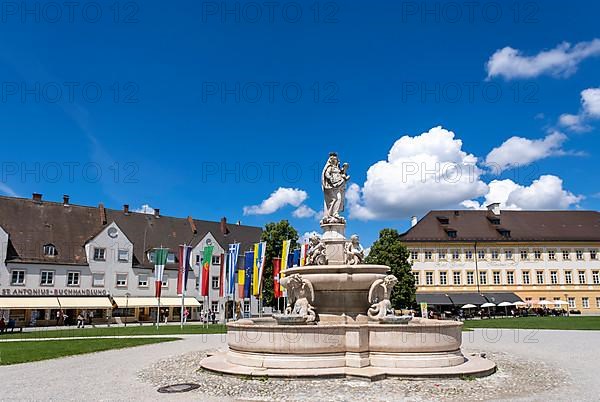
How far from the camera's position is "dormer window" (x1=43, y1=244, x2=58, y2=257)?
4566cm

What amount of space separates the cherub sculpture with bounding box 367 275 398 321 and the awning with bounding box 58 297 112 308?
3741cm

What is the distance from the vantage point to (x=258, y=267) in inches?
1407

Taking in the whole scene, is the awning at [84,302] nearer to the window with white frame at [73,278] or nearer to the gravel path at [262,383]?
the window with white frame at [73,278]

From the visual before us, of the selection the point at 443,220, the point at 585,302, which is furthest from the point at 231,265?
the point at 585,302

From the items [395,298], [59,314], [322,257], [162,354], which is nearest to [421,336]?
[322,257]

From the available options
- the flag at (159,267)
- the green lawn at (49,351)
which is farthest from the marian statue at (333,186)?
the flag at (159,267)

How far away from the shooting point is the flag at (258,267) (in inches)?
1387

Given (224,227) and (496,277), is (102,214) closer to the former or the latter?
(224,227)

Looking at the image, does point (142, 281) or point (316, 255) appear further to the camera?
point (142, 281)

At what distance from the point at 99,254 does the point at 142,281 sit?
540 cm

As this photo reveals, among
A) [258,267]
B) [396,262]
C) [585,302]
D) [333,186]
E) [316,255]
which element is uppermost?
[333,186]

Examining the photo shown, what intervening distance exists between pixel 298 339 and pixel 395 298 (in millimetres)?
37338

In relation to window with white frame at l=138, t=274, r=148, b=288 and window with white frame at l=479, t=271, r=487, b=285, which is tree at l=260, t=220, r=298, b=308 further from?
window with white frame at l=479, t=271, r=487, b=285

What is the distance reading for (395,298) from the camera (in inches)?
1861
